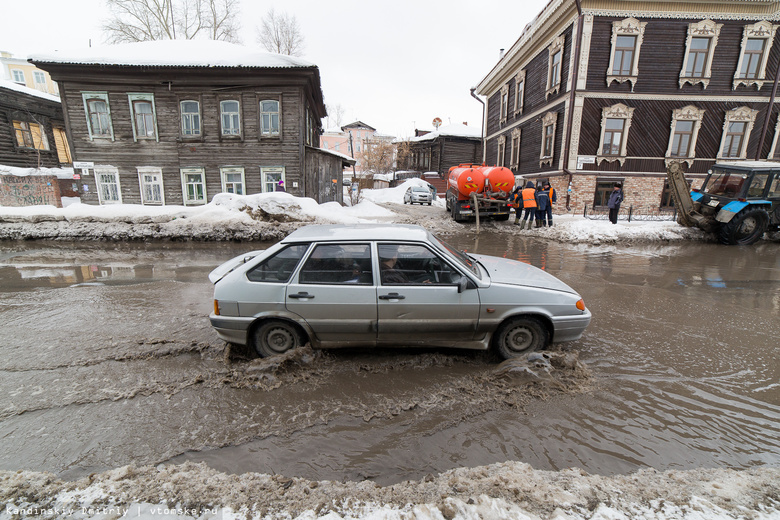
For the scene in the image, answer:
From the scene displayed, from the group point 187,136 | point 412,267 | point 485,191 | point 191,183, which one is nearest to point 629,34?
point 485,191

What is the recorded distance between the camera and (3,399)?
331cm

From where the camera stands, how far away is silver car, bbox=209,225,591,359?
3.82 meters

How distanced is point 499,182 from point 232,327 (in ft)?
47.1

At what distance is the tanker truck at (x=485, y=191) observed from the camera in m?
15.9

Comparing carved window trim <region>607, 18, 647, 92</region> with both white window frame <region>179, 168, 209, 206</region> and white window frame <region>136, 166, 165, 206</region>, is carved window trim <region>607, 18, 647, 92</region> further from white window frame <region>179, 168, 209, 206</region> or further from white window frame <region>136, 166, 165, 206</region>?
white window frame <region>136, 166, 165, 206</region>

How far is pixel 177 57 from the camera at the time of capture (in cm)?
1723

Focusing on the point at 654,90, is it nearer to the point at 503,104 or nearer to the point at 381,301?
the point at 503,104

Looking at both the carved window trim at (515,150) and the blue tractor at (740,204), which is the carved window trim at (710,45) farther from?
the carved window trim at (515,150)

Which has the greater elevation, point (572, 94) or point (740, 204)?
point (572, 94)

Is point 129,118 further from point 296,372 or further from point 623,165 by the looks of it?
point 623,165

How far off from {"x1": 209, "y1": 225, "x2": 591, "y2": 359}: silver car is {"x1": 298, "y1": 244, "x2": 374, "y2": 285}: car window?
11 mm

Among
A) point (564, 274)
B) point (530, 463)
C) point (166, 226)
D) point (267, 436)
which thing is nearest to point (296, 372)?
point (267, 436)

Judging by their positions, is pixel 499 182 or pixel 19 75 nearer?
pixel 499 182

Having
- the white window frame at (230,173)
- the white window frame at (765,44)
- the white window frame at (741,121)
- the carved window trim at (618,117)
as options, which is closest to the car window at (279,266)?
the white window frame at (230,173)
